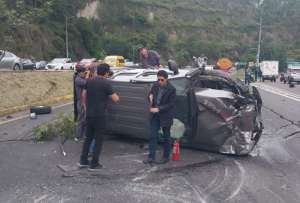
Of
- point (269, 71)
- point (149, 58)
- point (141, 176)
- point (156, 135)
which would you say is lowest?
point (269, 71)

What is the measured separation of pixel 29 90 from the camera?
19953 mm

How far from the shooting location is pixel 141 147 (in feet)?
33.1

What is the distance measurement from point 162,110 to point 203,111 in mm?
1113

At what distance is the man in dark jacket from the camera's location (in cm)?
859

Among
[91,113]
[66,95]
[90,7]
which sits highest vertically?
[90,7]

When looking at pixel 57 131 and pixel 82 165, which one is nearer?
pixel 82 165

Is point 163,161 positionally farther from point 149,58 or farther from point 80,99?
point 149,58

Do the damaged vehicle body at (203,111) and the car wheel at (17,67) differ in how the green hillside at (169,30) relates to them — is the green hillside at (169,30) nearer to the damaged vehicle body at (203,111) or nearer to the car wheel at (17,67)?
the car wheel at (17,67)

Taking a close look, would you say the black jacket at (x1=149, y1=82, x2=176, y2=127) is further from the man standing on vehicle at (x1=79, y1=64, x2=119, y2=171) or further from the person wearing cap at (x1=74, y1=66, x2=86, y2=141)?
→ the person wearing cap at (x1=74, y1=66, x2=86, y2=141)

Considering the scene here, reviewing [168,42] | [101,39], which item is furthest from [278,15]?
[101,39]

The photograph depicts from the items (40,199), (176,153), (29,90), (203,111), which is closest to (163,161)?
(176,153)

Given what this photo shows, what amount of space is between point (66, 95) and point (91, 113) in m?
15.1

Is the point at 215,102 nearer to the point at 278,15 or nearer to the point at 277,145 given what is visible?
the point at 277,145

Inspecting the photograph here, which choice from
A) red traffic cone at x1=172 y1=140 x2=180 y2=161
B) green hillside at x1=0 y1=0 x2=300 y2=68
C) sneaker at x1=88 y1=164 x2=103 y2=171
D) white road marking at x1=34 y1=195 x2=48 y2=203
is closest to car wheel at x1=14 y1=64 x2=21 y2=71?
red traffic cone at x1=172 y1=140 x2=180 y2=161
